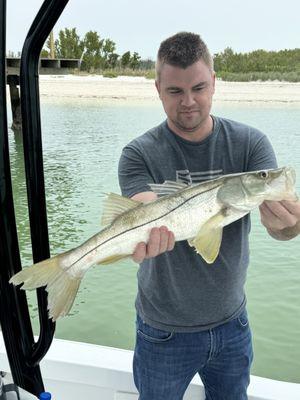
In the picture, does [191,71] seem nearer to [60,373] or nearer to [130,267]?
[60,373]

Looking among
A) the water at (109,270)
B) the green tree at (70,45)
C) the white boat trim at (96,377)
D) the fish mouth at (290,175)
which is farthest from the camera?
the green tree at (70,45)

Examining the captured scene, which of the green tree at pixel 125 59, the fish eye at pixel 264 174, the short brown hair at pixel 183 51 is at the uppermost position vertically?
the green tree at pixel 125 59

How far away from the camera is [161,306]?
1.86 metres

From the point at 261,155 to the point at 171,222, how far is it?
502 millimetres

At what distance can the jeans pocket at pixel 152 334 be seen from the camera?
6.07 ft

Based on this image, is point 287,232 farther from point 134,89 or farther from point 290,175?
point 134,89

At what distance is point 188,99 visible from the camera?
1.73 metres

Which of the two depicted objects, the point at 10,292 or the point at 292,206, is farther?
the point at 10,292

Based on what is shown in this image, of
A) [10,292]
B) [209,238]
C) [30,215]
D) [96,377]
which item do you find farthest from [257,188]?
[96,377]

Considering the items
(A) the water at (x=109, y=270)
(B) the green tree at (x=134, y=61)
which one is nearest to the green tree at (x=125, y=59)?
(B) the green tree at (x=134, y=61)

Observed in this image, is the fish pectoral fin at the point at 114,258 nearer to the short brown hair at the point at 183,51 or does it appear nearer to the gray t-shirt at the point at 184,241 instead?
the gray t-shirt at the point at 184,241

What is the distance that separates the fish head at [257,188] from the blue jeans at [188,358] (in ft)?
2.00

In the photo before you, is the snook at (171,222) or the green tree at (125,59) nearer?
the snook at (171,222)

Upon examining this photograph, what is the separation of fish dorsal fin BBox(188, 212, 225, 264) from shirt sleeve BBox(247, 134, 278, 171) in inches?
15.3
